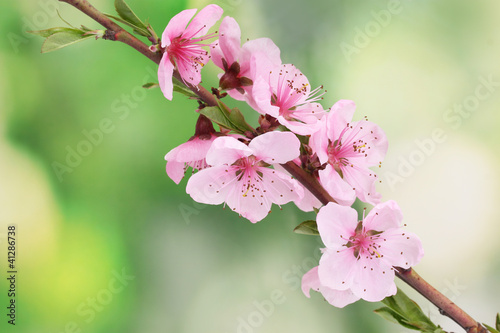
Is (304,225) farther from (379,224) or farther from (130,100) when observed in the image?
(130,100)

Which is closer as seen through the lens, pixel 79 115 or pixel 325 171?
pixel 325 171

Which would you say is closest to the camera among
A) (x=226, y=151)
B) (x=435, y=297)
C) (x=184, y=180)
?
(x=226, y=151)

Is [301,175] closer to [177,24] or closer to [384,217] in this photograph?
[384,217]

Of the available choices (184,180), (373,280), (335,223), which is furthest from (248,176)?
(184,180)

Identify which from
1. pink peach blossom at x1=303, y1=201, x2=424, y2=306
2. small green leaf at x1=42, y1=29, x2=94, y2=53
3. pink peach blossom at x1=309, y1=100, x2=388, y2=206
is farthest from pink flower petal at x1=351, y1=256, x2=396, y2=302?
small green leaf at x1=42, y1=29, x2=94, y2=53

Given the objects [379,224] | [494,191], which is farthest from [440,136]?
[379,224]

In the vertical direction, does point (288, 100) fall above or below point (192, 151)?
above

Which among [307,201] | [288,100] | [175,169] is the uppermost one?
[288,100]

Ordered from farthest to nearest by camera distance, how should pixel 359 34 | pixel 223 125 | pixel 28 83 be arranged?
pixel 359 34 → pixel 28 83 → pixel 223 125
